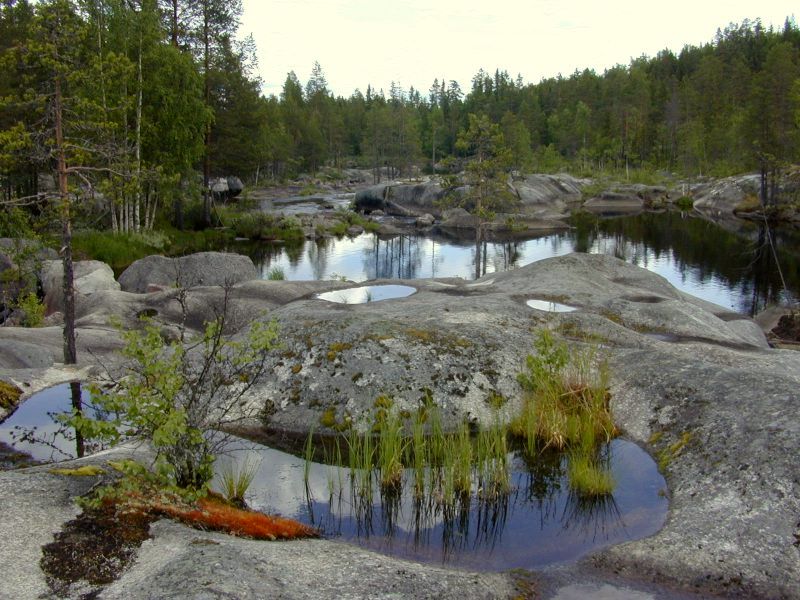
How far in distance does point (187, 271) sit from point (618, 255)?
1257 inches

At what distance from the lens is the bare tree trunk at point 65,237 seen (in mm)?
14930

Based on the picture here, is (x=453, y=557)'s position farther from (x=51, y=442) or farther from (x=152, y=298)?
(x=152, y=298)

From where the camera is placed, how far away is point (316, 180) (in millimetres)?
118062

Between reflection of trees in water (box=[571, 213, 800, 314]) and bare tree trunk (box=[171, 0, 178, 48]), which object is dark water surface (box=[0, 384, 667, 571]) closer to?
reflection of trees in water (box=[571, 213, 800, 314])

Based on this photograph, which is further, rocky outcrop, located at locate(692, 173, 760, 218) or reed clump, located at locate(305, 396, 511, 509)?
rocky outcrop, located at locate(692, 173, 760, 218)

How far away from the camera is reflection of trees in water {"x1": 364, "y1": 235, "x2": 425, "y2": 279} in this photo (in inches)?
1649

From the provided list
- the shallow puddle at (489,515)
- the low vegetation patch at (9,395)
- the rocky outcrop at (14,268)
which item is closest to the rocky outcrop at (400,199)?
the rocky outcrop at (14,268)

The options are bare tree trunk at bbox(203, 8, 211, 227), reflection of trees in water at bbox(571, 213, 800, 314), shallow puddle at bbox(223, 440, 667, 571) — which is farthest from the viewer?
bare tree trunk at bbox(203, 8, 211, 227)

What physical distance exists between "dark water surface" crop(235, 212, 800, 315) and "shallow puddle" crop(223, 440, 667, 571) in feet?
83.2

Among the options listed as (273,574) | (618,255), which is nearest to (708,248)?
(618,255)

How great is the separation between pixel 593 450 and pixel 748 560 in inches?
134

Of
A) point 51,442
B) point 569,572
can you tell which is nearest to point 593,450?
point 569,572

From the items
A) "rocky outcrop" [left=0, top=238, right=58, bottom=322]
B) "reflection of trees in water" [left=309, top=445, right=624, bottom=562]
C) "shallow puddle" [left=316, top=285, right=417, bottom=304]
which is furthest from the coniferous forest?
"reflection of trees in water" [left=309, top=445, right=624, bottom=562]

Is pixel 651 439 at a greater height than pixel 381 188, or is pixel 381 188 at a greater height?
pixel 381 188
